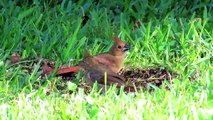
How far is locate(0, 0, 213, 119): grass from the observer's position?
5066mm

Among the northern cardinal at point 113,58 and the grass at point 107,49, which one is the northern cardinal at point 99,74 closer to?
the northern cardinal at point 113,58

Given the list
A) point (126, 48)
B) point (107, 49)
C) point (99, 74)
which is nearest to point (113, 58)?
point (126, 48)

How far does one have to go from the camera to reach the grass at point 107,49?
507cm

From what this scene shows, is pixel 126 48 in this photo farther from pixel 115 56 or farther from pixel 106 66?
pixel 106 66

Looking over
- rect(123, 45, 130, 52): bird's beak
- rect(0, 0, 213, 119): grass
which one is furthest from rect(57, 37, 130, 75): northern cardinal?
rect(0, 0, 213, 119): grass

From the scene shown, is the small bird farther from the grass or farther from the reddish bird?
the grass

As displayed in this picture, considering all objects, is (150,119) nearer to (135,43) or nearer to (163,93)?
(163,93)

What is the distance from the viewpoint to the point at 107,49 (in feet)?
22.5

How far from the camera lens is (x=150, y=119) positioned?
4.80 metres

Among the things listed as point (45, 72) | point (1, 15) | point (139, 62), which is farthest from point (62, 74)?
point (1, 15)

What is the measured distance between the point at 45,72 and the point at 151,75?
2.90 ft

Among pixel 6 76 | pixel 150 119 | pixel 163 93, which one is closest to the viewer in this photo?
pixel 150 119

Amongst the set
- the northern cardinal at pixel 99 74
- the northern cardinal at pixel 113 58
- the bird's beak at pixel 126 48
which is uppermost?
the bird's beak at pixel 126 48

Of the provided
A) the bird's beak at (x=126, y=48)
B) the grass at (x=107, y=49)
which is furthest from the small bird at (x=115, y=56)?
the grass at (x=107, y=49)
